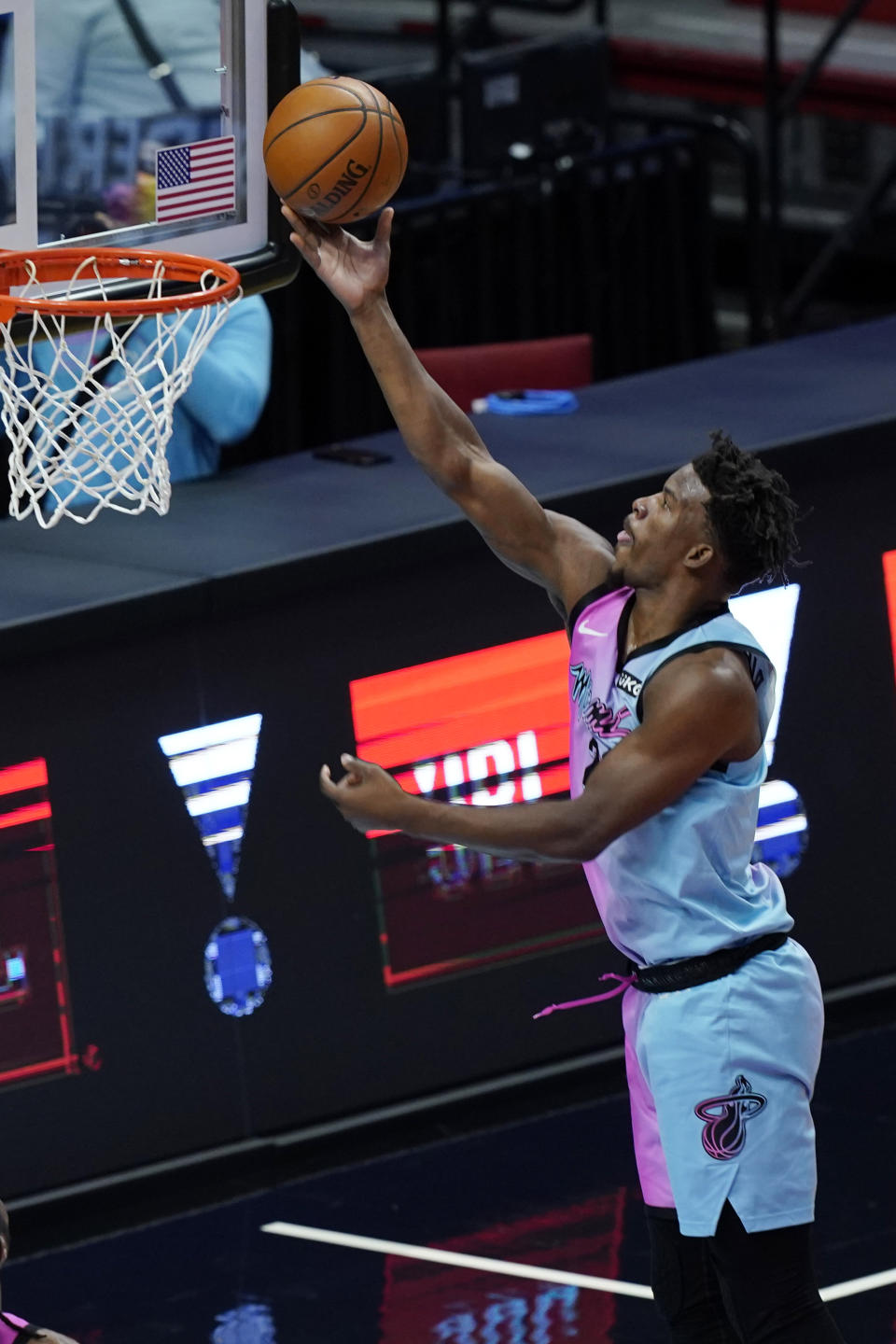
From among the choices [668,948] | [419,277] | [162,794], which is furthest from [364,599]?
[419,277]

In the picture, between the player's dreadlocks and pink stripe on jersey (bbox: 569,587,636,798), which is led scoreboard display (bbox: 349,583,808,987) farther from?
the player's dreadlocks

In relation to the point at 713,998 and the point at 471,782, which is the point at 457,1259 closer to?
the point at 471,782

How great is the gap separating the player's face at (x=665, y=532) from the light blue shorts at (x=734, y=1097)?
74 centimetres

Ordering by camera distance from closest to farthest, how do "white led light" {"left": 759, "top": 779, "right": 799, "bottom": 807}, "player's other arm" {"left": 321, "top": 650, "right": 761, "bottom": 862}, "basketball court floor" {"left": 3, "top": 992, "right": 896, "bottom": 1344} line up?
"player's other arm" {"left": 321, "top": 650, "right": 761, "bottom": 862}, "basketball court floor" {"left": 3, "top": 992, "right": 896, "bottom": 1344}, "white led light" {"left": 759, "top": 779, "right": 799, "bottom": 807}

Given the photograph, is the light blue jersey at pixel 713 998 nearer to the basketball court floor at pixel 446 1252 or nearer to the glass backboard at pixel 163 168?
the basketball court floor at pixel 446 1252

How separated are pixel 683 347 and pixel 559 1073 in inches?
163

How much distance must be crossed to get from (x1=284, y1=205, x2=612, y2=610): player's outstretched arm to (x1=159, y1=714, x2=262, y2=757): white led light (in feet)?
4.46

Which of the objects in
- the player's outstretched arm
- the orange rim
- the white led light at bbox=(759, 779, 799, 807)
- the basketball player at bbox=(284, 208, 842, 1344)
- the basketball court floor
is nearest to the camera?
the basketball player at bbox=(284, 208, 842, 1344)

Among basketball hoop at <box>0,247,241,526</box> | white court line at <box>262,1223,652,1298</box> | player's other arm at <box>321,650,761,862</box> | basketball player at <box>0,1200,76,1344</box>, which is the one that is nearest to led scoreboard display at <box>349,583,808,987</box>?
white court line at <box>262,1223,652,1298</box>

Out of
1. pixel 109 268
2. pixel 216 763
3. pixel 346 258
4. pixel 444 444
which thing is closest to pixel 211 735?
pixel 216 763

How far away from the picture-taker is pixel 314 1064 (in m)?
6.41

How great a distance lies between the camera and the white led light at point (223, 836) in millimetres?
6168

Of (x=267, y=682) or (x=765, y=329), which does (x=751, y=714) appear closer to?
(x=267, y=682)

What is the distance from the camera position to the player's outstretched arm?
4887mm
